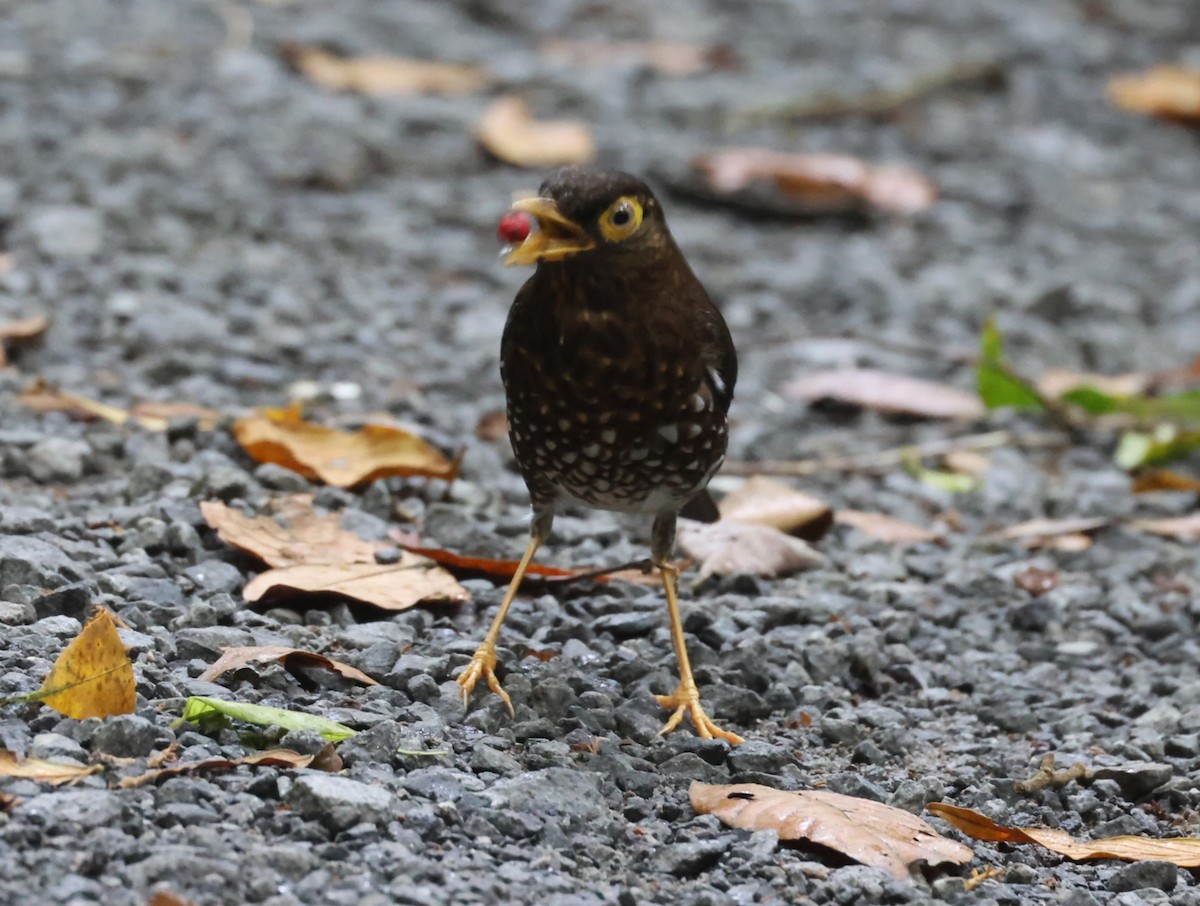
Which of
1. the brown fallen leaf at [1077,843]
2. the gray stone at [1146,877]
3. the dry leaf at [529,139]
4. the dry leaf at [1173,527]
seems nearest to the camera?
the gray stone at [1146,877]

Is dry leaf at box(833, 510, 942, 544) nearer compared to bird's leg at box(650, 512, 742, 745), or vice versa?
bird's leg at box(650, 512, 742, 745)

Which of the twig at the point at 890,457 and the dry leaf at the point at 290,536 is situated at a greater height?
the dry leaf at the point at 290,536

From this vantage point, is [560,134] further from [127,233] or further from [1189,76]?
[1189,76]

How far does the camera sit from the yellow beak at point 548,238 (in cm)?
357

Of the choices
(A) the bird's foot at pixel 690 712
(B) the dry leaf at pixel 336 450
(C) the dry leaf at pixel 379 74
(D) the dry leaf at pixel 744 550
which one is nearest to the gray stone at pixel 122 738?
(A) the bird's foot at pixel 690 712

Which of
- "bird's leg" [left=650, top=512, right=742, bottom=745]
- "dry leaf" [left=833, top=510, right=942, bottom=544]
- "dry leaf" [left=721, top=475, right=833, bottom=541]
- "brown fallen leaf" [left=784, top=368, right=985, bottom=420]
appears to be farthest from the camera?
"brown fallen leaf" [left=784, top=368, right=985, bottom=420]

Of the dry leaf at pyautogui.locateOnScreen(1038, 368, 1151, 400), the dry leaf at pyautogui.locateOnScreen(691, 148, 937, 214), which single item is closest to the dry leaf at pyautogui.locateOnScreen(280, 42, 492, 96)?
the dry leaf at pyautogui.locateOnScreen(691, 148, 937, 214)

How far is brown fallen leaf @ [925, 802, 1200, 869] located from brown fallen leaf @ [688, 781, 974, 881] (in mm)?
120

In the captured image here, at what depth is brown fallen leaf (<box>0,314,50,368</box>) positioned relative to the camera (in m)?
5.37

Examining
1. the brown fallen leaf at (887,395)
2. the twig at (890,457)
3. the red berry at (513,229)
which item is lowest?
the twig at (890,457)

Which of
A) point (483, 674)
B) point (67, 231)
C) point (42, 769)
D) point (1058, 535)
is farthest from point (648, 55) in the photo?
point (42, 769)

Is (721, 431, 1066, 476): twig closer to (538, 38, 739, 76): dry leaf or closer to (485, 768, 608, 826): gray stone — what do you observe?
(485, 768, 608, 826): gray stone

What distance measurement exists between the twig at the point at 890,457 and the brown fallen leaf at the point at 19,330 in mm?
2342

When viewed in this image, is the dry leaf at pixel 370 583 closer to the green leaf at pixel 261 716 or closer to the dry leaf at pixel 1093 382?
the green leaf at pixel 261 716
